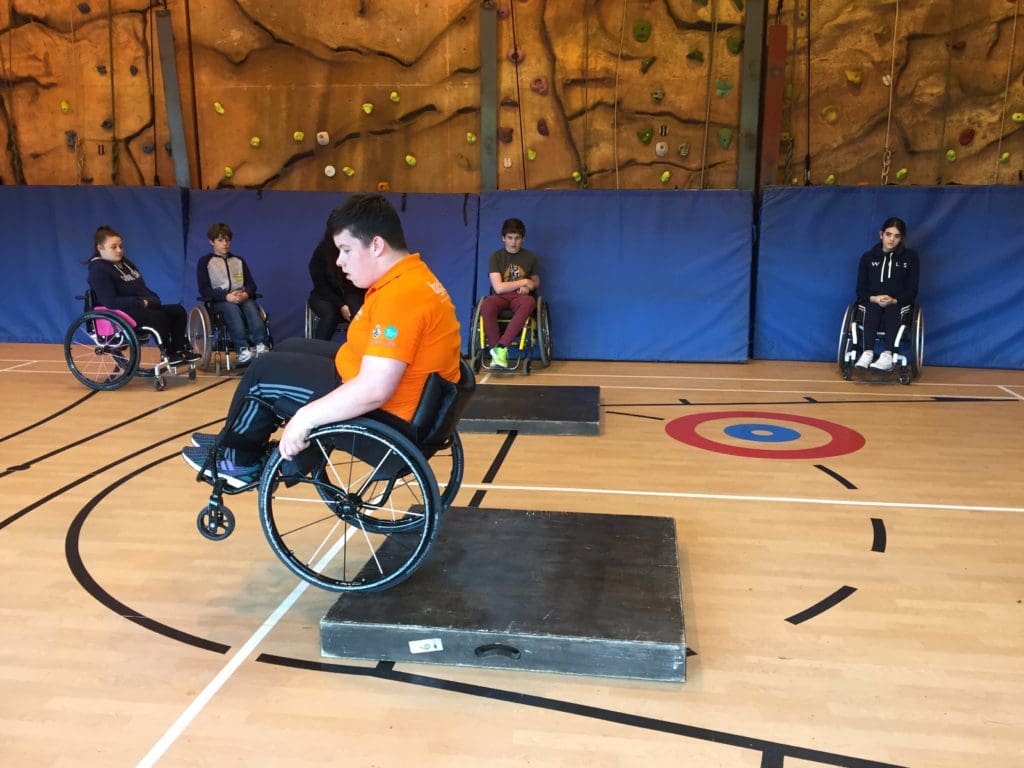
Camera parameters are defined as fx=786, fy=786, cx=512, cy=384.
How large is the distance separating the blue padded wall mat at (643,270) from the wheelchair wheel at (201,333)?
6.72 ft

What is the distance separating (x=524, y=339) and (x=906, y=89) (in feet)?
12.3

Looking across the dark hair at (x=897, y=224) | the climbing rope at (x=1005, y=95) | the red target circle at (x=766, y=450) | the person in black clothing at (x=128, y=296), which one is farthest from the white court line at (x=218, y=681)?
the climbing rope at (x=1005, y=95)

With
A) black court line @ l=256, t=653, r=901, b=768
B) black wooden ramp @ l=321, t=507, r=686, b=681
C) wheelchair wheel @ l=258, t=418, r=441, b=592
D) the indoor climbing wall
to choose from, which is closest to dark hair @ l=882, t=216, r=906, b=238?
the indoor climbing wall

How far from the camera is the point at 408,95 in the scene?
682 cm

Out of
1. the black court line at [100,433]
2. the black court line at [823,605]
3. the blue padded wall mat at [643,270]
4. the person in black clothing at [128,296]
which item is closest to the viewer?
the black court line at [823,605]

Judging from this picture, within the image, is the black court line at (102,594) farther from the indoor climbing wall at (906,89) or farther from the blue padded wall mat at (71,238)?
the indoor climbing wall at (906,89)

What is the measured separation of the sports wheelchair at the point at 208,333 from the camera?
5320 mm

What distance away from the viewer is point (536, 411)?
4.12 metres

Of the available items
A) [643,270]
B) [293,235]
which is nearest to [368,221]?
[643,270]

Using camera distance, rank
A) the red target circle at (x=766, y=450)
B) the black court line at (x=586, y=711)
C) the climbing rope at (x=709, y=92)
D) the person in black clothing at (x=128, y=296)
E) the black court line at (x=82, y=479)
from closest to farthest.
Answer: the black court line at (x=586, y=711) < the black court line at (x=82, y=479) < the red target circle at (x=766, y=450) < the person in black clothing at (x=128, y=296) < the climbing rope at (x=709, y=92)

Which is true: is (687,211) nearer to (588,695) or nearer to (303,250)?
(303,250)

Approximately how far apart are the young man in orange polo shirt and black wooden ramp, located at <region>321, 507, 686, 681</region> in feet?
1.55

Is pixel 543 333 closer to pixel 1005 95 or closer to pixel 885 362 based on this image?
pixel 885 362

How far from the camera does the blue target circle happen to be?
390 cm
